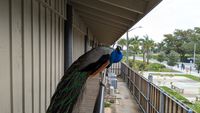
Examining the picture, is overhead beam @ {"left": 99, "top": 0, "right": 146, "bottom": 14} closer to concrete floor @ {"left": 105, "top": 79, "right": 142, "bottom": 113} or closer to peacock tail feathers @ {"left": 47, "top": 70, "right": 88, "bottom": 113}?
peacock tail feathers @ {"left": 47, "top": 70, "right": 88, "bottom": 113}

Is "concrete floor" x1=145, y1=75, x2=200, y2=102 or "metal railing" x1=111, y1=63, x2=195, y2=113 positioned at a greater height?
"metal railing" x1=111, y1=63, x2=195, y2=113

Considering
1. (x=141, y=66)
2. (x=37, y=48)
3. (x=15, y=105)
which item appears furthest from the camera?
(x=141, y=66)

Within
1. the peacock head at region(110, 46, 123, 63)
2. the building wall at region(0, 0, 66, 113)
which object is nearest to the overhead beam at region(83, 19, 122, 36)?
the peacock head at region(110, 46, 123, 63)

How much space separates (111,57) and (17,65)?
4.85 feet

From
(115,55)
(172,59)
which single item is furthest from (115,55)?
(172,59)

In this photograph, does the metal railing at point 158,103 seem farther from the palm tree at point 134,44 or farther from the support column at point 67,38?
the palm tree at point 134,44

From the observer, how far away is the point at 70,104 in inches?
90.7

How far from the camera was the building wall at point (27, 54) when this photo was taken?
5.89 feet

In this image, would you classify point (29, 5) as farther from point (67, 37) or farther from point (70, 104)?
point (67, 37)

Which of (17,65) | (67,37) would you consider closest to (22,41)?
(17,65)

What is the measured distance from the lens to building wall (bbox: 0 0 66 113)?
1795 millimetres

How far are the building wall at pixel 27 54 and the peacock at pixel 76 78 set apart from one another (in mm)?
208

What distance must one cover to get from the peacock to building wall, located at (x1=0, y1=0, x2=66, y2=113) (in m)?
0.21

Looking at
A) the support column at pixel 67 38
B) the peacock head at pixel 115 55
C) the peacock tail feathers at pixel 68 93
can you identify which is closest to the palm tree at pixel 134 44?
the support column at pixel 67 38
